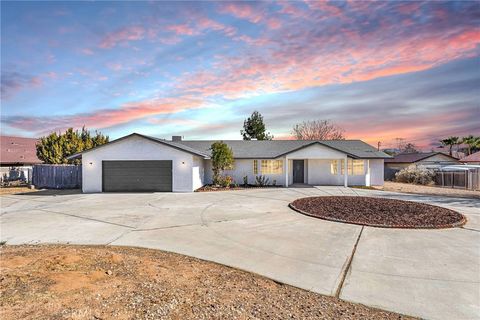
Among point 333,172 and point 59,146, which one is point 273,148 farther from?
point 59,146

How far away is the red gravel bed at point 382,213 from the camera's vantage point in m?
9.40

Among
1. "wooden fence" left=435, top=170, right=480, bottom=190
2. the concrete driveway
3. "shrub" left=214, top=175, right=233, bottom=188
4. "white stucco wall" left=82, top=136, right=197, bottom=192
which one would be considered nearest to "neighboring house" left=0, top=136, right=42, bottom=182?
"white stucco wall" left=82, top=136, right=197, bottom=192

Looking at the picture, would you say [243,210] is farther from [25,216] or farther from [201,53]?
[25,216]

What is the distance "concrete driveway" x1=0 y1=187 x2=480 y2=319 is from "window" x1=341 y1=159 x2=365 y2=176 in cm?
1034

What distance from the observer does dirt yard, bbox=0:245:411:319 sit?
3.79 metres

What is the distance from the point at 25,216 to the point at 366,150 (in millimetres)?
24264

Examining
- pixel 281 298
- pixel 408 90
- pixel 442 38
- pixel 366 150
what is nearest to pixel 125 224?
pixel 281 298

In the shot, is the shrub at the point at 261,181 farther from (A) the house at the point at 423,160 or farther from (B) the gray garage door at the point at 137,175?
(A) the house at the point at 423,160

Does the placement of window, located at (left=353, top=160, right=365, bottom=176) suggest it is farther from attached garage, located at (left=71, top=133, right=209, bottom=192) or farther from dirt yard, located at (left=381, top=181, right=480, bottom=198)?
attached garage, located at (left=71, top=133, right=209, bottom=192)

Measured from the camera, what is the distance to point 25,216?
11.0 meters

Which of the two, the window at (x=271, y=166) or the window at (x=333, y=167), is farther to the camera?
the window at (x=271, y=166)

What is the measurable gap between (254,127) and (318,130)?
12020 millimetres

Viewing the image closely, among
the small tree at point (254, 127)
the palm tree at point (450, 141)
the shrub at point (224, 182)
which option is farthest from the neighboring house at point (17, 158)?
the palm tree at point (450, 141)

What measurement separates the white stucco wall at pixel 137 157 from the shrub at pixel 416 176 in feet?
72.4
